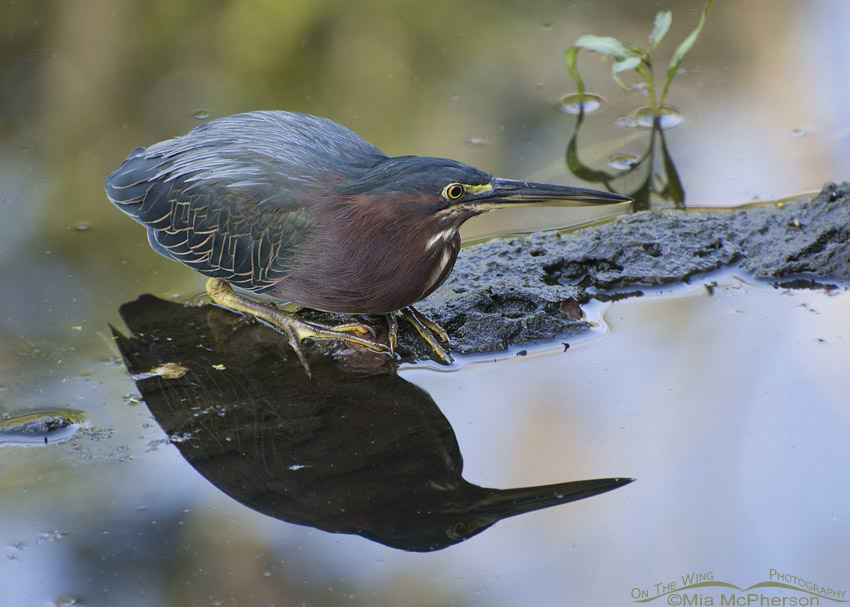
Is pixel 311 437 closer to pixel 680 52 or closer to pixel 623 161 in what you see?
pixel 623 161

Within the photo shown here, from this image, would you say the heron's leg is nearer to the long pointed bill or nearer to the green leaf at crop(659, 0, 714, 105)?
the long pointed bill

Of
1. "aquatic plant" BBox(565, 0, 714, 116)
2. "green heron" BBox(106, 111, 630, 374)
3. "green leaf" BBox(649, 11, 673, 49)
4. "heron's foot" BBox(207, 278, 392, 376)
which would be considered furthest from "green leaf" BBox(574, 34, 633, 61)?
"heron's foot" BBox(207, 278, 392, 376)

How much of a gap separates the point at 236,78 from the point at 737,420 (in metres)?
3.87

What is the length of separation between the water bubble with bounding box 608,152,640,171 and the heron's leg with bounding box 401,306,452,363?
1.66 metres

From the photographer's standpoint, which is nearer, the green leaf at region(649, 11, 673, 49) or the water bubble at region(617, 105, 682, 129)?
the green leaf at region(649, 11, 673, 49)

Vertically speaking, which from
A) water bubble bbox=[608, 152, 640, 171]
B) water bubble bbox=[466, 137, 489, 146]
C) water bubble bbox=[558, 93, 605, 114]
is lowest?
water bubble bbox=[608, 152, 640, 171]

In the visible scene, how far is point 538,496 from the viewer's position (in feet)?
11.0

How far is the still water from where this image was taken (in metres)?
3.15

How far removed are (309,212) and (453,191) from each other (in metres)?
0.64

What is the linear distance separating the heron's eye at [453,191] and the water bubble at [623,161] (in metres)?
1.83

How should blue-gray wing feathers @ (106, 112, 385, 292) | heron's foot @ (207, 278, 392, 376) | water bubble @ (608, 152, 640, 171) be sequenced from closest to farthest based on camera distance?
blue-gray wing feathers @ (106, 112, 385, 292)
heron's foot @ (207, 278, 392, 376)
water bubble @ (608, 152, 640, 171)

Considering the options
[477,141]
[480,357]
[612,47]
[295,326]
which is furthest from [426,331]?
[612,47]

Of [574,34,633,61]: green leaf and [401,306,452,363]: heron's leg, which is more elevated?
[574,34,633,61]: green leaf

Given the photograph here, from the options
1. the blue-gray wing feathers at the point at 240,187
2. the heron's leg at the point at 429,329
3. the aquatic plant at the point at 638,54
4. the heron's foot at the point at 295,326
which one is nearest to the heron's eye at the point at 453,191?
the blue-gray wing feathers at the point at 240,187
